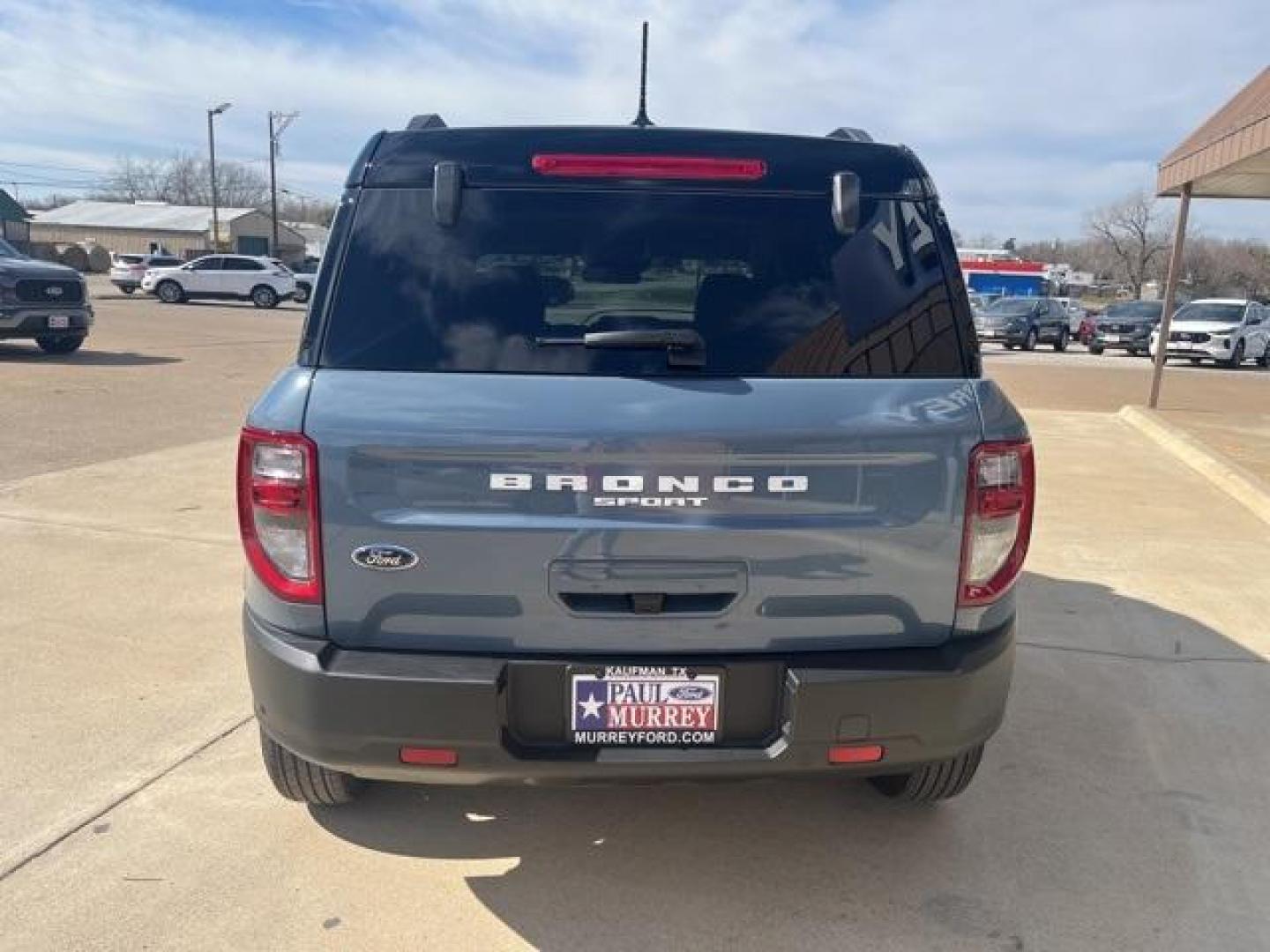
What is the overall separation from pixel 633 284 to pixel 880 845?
72.7 inches

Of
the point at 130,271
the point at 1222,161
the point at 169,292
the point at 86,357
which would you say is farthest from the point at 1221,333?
the point at 130,271

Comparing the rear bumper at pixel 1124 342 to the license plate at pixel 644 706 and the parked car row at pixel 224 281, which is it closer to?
the parked car row at pixel 224 281

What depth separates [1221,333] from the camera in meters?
25.4

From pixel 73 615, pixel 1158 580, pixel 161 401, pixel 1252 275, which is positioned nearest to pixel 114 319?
pixel 161 401

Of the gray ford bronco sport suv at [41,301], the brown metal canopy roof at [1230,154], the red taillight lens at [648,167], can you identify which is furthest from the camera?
the gray ford bronco sport suv at [41,301]

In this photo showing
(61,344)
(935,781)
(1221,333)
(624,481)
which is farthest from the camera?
(1221,333)

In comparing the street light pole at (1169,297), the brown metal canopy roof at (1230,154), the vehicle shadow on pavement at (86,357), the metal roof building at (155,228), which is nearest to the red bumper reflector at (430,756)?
the brown metal canopy roof at (1230,154)

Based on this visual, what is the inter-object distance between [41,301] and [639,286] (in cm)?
1590

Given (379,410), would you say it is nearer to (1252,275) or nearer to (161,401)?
(161,401)

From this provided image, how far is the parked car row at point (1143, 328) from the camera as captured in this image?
1009 inches

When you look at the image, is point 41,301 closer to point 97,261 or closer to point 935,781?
point 935,781

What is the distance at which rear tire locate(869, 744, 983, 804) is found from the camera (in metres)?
3.04

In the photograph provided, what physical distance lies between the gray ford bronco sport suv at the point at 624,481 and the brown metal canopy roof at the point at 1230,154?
878 cm

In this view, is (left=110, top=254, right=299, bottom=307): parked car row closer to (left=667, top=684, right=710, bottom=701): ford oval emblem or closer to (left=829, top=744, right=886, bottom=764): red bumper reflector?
(left=667, top=684, right=710, bottom=701): ford oval emblem
